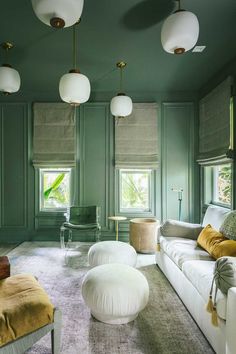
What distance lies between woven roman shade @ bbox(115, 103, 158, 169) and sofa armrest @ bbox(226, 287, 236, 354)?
11.6 ft

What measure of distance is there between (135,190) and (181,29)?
10.6 ft

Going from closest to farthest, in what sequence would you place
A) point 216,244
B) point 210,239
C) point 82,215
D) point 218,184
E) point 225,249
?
point 225,249, point 216,244, point 210,239, point 218,184, point 82,215

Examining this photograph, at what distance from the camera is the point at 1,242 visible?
494 centimetres

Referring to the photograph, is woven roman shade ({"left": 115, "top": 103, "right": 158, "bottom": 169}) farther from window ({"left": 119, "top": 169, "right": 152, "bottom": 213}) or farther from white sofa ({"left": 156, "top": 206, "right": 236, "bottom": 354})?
white sofa ({"left": 156, "top": 206, "right": 236, "bottom": 354})

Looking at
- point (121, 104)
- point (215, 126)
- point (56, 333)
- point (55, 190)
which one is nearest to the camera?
point (56, 333)

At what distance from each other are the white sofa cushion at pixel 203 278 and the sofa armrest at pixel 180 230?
87 centimetres

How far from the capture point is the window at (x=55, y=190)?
505cm

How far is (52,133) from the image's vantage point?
497 centimetres

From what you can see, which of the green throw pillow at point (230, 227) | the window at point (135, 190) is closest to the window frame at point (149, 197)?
the window at point (135, 190)

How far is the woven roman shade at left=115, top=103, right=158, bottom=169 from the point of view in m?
4.94

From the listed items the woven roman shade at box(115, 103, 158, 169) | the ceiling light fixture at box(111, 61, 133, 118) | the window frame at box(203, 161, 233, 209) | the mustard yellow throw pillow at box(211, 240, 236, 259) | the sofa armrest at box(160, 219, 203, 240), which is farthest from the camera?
the woven roman shade at box(115, 103, 158, 169)

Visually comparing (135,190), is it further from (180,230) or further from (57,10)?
(57,10)

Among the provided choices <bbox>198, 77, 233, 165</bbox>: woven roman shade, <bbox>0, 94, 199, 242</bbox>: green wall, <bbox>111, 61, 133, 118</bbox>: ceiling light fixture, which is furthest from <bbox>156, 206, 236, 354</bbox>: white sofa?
<bbox>111, 61, 133, 118</bbox>: ceiling light fixture

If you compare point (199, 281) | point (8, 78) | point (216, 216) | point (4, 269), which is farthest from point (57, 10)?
point (216, 216)
